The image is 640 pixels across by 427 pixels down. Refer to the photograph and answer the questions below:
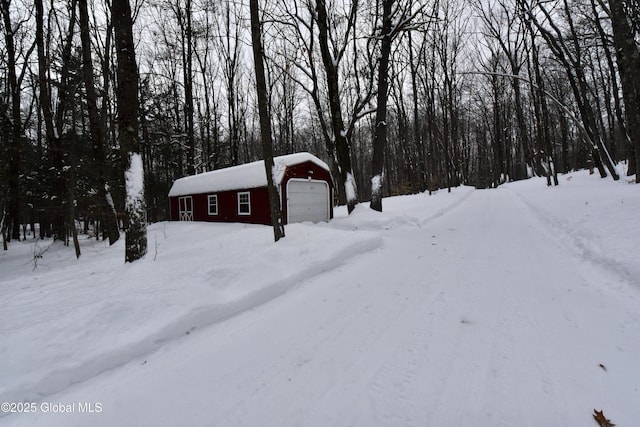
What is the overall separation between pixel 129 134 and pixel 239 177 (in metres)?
9.96

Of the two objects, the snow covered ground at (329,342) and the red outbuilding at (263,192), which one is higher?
the red outbuilding at (263,192)

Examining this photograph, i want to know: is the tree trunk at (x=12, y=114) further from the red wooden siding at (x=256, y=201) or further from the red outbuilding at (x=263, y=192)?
the red wooden siding at (x=256, y=201)

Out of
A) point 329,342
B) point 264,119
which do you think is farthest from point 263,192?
point 329,342

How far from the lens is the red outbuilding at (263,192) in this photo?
13.3 meters

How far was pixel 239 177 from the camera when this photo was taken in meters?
15.3

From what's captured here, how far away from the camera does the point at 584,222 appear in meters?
6.84

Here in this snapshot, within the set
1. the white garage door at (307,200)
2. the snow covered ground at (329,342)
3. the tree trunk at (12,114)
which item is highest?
the tree trunk at (12,114)

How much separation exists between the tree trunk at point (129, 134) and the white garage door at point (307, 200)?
796 centimetres

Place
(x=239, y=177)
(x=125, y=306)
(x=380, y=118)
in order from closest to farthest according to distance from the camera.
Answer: (x=125, y=306)
(x=380, y=118)
(x=239, y=177)

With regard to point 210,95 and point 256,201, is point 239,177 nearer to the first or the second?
point 256,201

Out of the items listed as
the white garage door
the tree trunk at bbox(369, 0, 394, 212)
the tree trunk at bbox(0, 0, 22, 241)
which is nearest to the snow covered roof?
the white garage door

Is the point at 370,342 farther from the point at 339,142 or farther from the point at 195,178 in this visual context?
the point at 195,178

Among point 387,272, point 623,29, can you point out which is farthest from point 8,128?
point 623,29

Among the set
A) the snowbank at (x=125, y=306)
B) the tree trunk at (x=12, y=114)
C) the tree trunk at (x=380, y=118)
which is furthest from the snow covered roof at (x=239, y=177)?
the tree trunk at (x=12, y=114)
